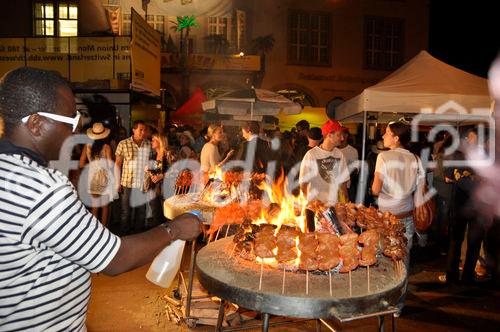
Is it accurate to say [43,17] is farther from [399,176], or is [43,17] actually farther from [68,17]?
[399,176]

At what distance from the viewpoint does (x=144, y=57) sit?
37.7ft

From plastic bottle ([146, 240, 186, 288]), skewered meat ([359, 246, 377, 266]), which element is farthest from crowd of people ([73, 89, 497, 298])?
plastic bottle ([146, 240, 186, 288])

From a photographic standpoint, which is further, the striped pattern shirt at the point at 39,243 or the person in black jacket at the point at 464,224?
the person in black jacket at the point at 464,224

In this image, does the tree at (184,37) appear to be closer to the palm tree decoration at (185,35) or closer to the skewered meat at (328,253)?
the palm tree decoration at (185,35)

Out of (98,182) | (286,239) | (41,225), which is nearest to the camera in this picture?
(41,225)

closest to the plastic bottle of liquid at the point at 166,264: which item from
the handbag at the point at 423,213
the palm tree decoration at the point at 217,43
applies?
the handbag at the point at 423,213

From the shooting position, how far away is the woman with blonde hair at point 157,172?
7.94 m

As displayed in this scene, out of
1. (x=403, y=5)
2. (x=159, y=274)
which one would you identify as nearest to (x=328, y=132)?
(x=159, y=274)

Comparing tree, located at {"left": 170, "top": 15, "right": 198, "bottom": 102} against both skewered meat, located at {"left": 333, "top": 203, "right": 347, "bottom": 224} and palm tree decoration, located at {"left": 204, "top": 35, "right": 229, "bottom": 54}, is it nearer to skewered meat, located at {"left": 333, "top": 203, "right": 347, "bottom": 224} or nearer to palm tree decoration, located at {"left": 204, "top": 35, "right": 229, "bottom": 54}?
palm tree decoration, located at {"left": 204, "top": 35, "right": 229, "bottom": 54}

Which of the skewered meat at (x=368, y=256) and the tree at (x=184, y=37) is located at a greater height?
the tree at (x=184, y=37)

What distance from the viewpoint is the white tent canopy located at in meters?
7.70

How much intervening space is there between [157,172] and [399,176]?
15.6 feet

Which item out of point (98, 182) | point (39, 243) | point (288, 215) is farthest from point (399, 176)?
point (98, 182)

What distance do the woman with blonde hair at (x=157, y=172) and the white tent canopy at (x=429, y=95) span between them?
4.17m
